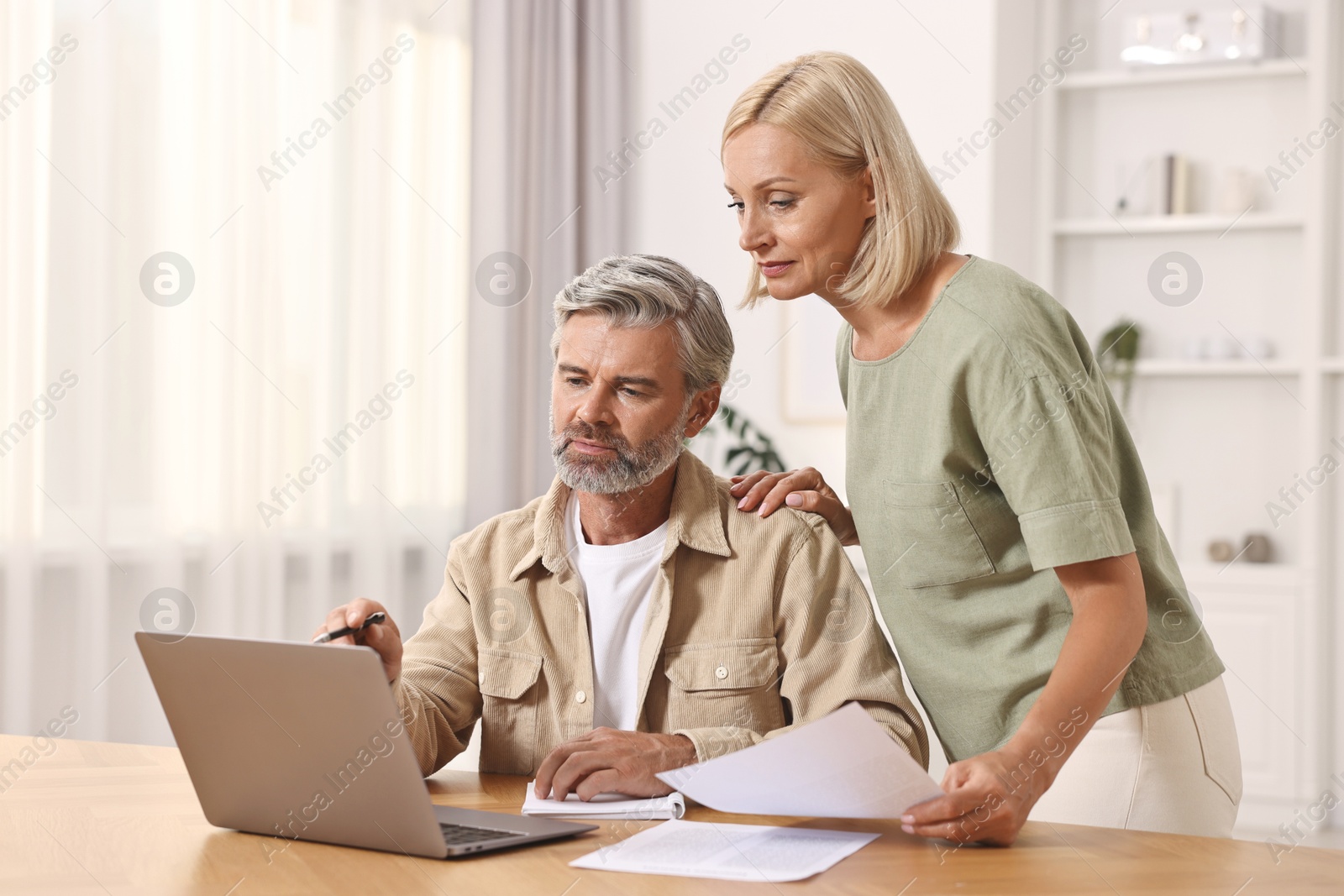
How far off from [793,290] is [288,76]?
99.5 inches

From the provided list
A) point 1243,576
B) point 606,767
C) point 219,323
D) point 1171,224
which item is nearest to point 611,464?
point 606,767

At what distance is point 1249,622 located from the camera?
4148mm

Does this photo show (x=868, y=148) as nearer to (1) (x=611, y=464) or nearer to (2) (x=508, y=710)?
(1) (x=611, y=464)

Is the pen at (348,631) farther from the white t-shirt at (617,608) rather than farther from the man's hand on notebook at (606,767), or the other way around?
the white t-shirt at (617,608)

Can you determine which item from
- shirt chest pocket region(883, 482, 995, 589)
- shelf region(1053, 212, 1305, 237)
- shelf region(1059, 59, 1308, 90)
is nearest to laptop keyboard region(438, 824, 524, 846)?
shirt chest pocket region(883, 482, 995, 589)

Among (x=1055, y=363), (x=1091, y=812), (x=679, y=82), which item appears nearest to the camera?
(x=1055, y=363)

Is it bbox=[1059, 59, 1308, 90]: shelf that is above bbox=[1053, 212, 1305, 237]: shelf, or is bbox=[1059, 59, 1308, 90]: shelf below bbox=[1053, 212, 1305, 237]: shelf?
above

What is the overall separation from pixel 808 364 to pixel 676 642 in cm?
308

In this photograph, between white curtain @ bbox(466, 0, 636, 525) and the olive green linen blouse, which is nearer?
the olive green linen blouse

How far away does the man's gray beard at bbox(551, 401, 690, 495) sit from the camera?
5.80ft

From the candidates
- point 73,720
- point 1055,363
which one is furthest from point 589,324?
point 73,720

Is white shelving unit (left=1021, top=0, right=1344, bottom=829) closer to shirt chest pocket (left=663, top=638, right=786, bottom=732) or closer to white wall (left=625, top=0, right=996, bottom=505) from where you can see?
white wall (left=625, top=0, right=996, bottom=505)

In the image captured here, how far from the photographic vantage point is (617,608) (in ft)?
5.86

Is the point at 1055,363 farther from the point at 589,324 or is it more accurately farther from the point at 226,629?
the point at 226,629
